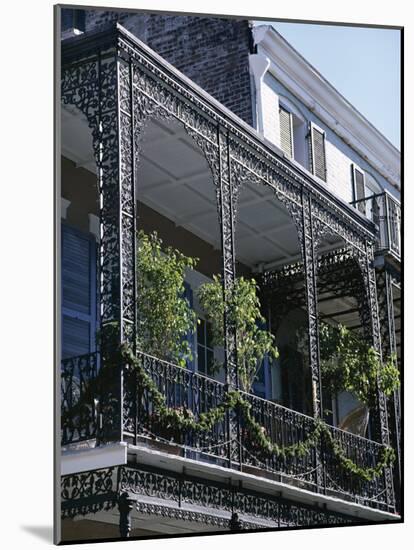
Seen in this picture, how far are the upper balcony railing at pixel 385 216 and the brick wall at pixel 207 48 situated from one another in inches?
56.6

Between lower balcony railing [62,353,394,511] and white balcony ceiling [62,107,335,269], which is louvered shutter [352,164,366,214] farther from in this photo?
lower balcony railing [62,353,394,511]

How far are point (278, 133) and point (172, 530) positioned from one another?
470cm

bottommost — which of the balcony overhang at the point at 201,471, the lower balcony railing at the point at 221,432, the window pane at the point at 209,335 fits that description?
the balcony overhang at the point at 201,471

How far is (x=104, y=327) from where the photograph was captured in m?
8.23

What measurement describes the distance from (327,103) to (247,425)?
12.7ft

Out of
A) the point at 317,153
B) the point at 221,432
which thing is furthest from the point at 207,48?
the point at 221,432

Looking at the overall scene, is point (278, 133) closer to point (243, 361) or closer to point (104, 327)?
point (243, 361)

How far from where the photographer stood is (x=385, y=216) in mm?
11789

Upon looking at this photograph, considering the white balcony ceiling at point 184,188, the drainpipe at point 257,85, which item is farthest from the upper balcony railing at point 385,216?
the drainpipe at point 257,85

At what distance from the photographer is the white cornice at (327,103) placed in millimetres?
10886

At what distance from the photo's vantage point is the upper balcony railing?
11.4m

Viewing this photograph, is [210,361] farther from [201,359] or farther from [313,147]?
[313,147]

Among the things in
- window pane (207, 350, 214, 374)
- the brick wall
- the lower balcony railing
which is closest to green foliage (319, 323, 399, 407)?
the lower balcony railing

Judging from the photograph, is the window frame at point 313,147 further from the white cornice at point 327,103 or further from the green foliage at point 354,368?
the green foliage at point 354,368
